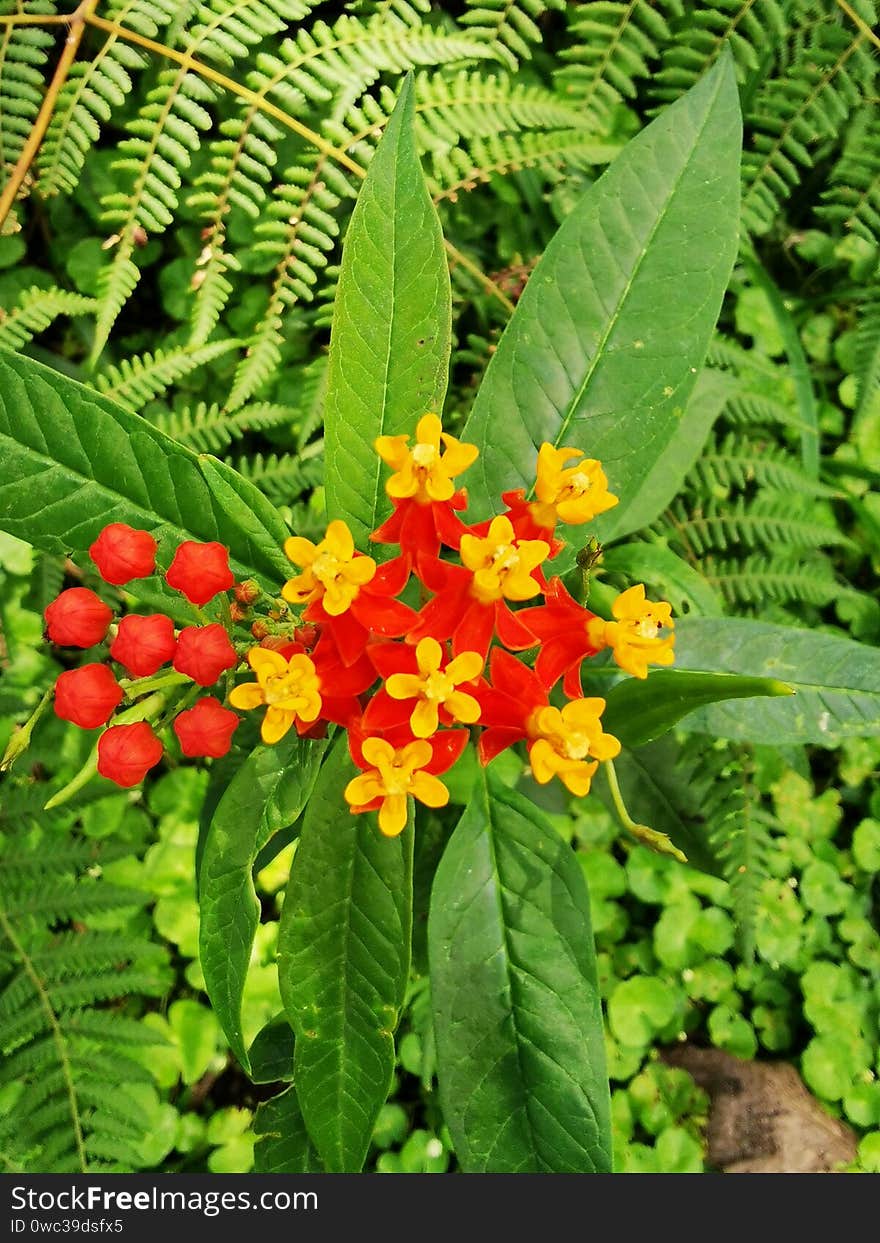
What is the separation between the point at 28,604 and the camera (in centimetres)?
226

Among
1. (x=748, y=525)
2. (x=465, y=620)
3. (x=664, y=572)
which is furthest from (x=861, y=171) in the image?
(x=465, y=620)

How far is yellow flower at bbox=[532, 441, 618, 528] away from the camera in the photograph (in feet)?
3.98

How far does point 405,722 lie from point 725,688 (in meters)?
0.41

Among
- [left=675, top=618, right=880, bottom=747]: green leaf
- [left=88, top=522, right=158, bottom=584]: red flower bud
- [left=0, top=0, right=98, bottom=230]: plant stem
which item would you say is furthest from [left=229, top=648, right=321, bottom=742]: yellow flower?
[left=0, top=0, right=98, bottom=230]: plant stem

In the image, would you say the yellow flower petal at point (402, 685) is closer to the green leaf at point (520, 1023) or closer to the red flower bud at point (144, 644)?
the red flower bud at point (144, 644)

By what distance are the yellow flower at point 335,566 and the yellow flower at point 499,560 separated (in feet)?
0.43

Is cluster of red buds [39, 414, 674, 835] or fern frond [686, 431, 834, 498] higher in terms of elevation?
cluster of red buds [39, 414, 674, 835]

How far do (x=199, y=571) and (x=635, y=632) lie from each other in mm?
570

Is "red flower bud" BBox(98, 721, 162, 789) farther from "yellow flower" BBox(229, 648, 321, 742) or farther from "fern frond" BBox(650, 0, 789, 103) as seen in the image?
"fern frond" BBox(650, 0, 789, 103)

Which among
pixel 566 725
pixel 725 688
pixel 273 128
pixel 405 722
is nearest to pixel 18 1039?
pixel 405 722

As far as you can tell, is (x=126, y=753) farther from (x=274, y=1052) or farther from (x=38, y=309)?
(x=38, y=309)

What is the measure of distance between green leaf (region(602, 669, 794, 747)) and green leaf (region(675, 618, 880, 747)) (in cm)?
31

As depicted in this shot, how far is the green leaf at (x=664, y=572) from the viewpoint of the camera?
1.82 meters

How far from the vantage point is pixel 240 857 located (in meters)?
1.33
